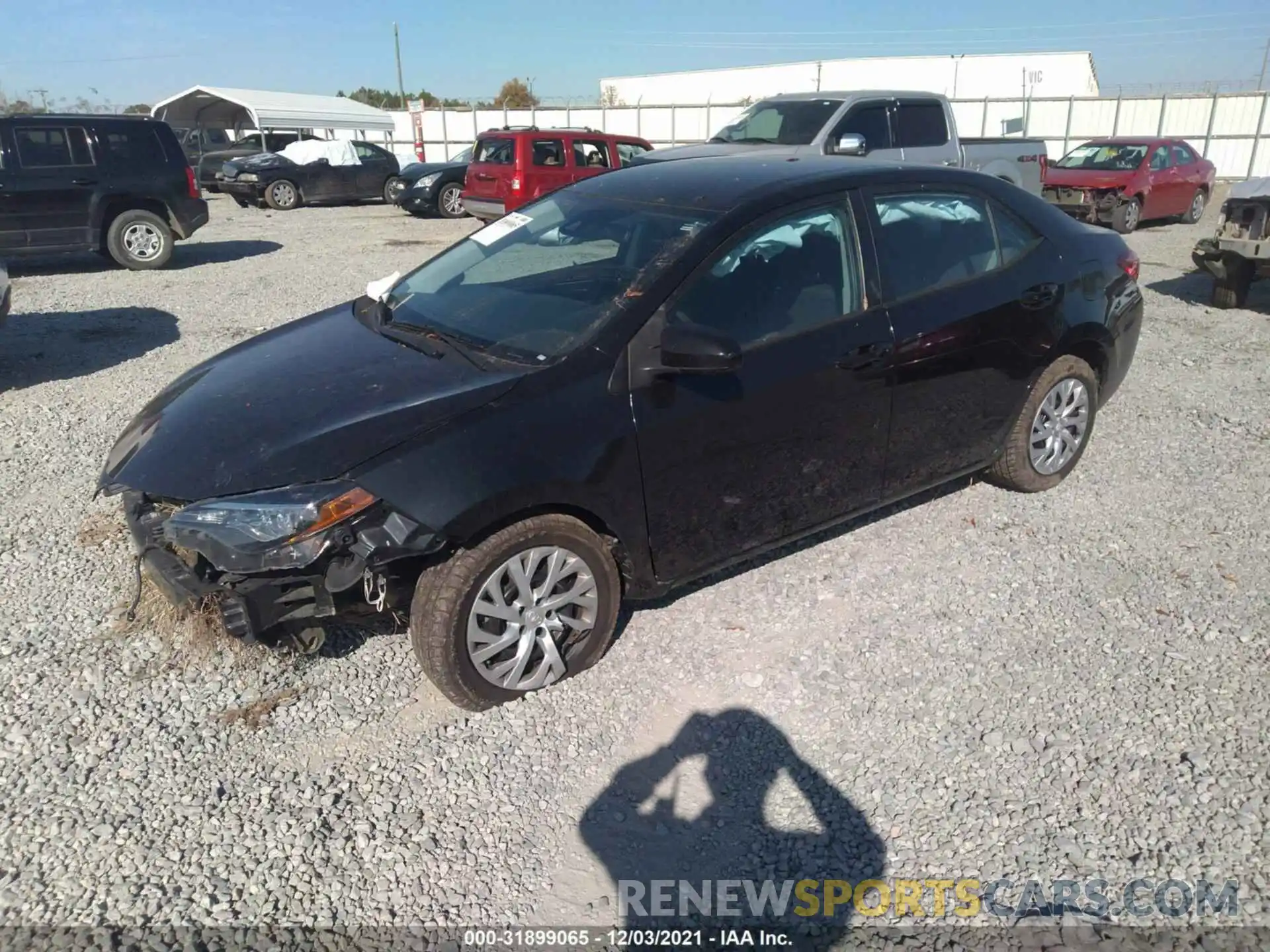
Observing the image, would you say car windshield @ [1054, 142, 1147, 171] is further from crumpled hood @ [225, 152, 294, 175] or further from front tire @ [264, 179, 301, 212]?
crumpled hood @ [225, 152, 294, 175]

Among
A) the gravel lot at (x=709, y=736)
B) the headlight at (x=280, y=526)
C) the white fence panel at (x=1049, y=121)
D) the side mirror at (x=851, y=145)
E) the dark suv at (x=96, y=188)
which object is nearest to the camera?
the gravel lot at (x=709, y=736)

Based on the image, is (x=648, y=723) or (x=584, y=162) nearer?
(x=648, y=723)

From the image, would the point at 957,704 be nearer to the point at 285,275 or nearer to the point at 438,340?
the point at 438,340

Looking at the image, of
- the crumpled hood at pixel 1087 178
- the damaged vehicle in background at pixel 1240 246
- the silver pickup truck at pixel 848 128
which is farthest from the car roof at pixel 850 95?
the crumpled hood at pixel 1087 178

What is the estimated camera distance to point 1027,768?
289 cm

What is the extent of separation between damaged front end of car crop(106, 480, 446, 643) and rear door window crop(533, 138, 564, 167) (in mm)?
13398

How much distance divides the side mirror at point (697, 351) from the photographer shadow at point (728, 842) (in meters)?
1.26

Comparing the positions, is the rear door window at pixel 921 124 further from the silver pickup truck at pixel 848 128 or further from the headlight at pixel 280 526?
the headlight at pixel 280 526

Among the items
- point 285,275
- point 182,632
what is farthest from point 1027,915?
point 285,275

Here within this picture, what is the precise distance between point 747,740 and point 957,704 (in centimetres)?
79

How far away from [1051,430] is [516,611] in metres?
3.11

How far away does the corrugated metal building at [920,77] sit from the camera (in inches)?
1941

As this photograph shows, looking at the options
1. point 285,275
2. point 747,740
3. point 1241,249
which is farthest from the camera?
point 285,275

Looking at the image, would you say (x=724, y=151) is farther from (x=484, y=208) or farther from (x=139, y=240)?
(x=139, y=240)
